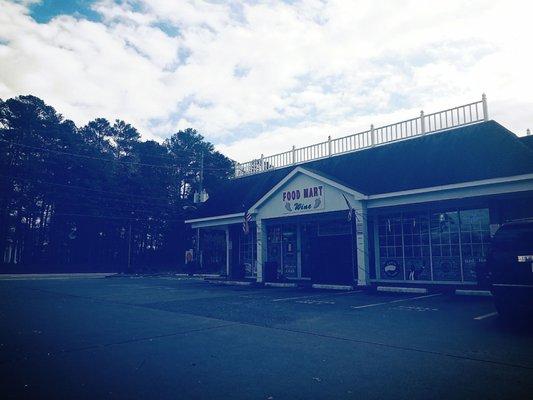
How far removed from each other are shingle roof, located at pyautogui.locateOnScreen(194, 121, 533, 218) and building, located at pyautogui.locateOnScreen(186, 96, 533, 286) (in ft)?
0.14

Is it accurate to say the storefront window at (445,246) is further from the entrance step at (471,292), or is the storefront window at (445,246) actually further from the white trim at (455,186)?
the white trim at (455,186)

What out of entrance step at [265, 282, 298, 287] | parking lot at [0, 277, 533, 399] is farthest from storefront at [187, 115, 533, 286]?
parking lot at [0, 277, 533, 399]

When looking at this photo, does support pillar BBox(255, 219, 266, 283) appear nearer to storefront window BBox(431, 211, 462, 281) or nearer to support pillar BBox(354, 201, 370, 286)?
support pillar BBox(354, 201, 370, 286)

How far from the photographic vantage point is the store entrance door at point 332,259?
1808 centimetres

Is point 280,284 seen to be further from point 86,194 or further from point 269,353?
point 86,194

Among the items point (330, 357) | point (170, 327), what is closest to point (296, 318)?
point (170, 327)

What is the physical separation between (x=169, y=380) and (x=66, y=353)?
2479 millimetres

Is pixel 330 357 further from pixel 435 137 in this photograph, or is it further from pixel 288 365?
pixel 435 137

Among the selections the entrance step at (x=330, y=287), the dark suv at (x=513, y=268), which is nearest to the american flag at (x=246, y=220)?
the entrance step at (x=330, y=287)

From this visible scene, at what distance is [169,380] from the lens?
4.72m

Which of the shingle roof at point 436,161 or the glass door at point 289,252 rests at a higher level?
the shingle roof at point 436,161

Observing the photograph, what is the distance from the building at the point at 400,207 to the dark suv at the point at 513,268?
16.9 ft

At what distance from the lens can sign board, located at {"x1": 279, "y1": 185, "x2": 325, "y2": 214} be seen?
55.5ft

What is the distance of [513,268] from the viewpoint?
7.24 meters
